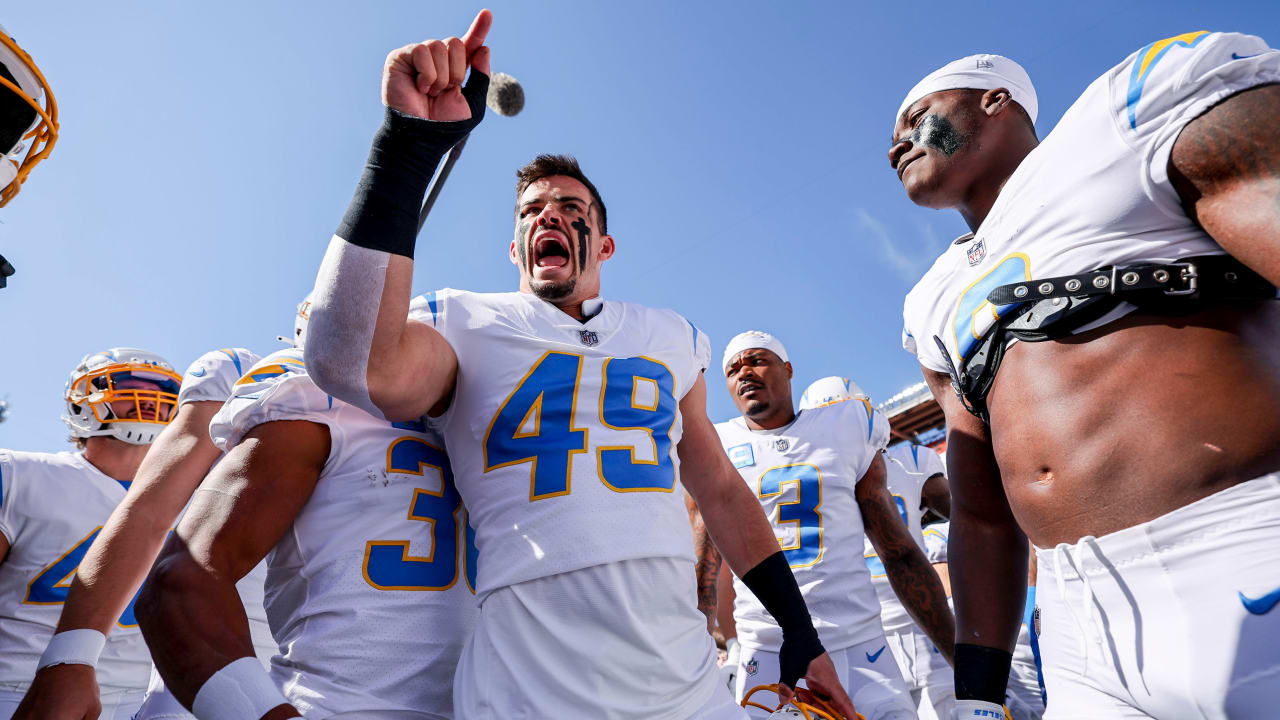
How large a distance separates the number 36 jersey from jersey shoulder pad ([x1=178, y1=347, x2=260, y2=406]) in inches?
44.7

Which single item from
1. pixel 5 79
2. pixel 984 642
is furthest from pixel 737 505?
pixel 5 79

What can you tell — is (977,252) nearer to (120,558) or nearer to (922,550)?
(120,558)

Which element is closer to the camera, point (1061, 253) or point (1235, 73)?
point (1235, 73)

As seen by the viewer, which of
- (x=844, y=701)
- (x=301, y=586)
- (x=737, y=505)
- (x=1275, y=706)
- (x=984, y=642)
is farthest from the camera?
(x=737, y=505)

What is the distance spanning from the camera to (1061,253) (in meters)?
1.93

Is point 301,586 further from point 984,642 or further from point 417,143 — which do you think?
point 984,642

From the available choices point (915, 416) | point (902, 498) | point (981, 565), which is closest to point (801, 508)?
point (902, 498)

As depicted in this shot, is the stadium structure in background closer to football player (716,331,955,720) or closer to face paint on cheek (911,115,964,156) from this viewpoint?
football player (716,331,955,720)

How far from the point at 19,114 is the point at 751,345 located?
16.2 ft

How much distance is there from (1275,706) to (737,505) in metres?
1.76

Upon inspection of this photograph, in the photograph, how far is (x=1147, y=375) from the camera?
169 centimetres

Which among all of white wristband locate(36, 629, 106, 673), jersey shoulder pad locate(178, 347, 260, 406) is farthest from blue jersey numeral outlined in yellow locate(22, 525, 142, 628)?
white wristband locate(36, 629, 106, 673)

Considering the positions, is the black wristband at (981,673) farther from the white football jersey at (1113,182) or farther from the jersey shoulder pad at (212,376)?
the jersey shoulder pad at (212,376)

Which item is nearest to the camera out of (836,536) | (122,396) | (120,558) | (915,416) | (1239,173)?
(1239,173)
